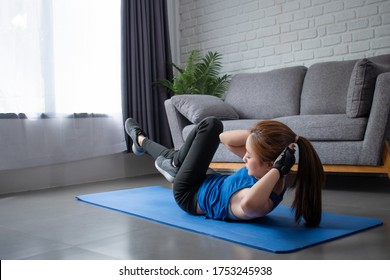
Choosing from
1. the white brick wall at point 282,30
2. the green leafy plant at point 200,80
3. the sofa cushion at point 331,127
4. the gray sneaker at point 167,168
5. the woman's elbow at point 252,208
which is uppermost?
the white brick wall at point 282,30

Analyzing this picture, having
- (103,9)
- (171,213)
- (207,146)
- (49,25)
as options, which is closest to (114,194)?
(171,213)

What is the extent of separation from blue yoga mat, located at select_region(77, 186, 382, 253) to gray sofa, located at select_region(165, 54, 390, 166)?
30.8 inches

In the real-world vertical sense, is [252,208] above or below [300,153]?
below

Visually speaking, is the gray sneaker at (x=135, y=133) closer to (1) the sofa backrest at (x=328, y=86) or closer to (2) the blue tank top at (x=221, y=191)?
(2) the blue tank top at (x=221, y=191)

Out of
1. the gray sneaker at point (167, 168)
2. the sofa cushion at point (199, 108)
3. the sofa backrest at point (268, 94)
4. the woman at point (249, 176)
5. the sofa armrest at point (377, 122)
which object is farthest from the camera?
the sofa backrest at point (268, 94)

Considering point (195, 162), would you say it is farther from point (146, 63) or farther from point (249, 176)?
point (146, 63)

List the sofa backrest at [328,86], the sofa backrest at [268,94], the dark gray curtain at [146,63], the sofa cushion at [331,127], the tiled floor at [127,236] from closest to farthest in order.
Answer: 1. the tiled floor at [127,236]
2. the sofa cushion at [331,127]
3. the sofa backrest at [328,86]
4. the sofa backrest at [268,94]
5. the dark gray curtain at [146,63]

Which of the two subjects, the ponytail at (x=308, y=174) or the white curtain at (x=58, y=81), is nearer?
the ponytail at (x=308, y=174)

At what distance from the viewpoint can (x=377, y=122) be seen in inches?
116

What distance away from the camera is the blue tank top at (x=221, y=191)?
209cm

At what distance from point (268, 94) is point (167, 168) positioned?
1980 mm

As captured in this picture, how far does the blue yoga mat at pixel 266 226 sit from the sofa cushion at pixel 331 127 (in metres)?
0.78

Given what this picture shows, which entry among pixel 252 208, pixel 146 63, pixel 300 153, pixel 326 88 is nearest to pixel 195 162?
pixel 252 208

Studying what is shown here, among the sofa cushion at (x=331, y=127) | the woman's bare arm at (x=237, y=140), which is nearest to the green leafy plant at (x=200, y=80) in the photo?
the sofa cushion at (x=331, y=127)
